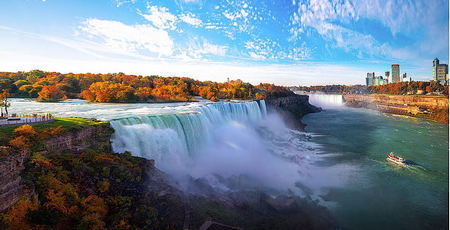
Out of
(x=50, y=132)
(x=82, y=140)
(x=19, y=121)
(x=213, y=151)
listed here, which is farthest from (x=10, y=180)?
(x=213, y=151)

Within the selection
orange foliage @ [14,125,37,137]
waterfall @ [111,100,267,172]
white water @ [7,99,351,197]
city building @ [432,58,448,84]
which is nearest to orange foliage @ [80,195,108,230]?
orange foliage @ [14,125,37,137]

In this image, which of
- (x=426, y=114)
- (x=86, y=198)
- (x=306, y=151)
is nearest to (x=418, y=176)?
(x=306, y=151)

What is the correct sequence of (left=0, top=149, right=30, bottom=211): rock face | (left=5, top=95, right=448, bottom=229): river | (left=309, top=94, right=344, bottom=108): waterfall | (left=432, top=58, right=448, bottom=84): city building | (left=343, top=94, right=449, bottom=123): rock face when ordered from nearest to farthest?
(left=0, top=149, right=30, bottom=211): rock face
(left=5, top=95, right=448, bottom=229): river
(left=343, top=94, right=449, bottom=123): rock face
(left=309, top=94, right=344, bottom=108): waterfall
(left=432, top=58, right=448, bottom=84): city building

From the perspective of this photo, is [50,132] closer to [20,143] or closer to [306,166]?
[20,143]

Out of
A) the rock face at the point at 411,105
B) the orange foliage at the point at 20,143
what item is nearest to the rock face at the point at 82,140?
the orange foliage at the point at 20,143

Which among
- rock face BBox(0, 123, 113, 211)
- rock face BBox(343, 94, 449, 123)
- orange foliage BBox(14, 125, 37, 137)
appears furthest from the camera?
rock face BBox(343, 94, 449, 123)

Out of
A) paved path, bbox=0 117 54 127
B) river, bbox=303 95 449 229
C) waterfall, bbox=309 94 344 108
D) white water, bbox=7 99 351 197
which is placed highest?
waterfall, bbox=309 94 344 108

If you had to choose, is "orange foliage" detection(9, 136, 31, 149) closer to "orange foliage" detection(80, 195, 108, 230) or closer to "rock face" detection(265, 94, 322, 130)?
"orange foliage" detection(80, 195, 108, 230)

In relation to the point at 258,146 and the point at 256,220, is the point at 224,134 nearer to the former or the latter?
the point at 258,146

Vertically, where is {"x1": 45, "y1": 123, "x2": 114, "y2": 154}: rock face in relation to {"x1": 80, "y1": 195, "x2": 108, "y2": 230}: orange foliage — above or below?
above
